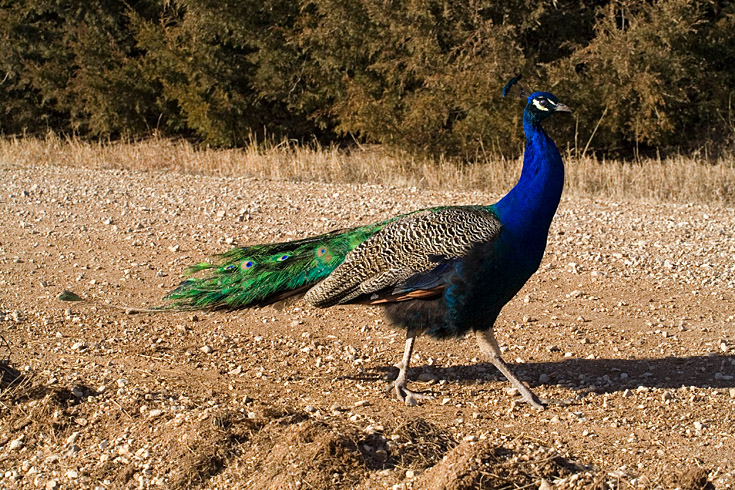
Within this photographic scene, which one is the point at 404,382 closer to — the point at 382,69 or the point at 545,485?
the point at 545,485

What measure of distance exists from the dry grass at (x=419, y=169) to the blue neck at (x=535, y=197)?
6.33 m

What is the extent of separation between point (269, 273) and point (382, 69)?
37.9ft

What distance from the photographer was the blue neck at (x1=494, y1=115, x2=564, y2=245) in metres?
4.77

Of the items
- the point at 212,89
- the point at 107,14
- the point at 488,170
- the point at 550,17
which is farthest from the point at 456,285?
the point at 107,14

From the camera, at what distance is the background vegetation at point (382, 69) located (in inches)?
567

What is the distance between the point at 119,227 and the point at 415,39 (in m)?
7.99

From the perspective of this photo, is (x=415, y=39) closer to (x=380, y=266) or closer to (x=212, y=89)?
(x=212, y=89)

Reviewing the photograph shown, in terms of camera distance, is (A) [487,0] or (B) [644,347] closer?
(B) [644,347]

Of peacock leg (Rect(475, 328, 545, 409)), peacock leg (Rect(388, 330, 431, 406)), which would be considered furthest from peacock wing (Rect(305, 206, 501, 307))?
peacock leg (Rect(475, 328, 545, 409))

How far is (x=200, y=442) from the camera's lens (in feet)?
13.7

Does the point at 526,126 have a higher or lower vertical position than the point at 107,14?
lower

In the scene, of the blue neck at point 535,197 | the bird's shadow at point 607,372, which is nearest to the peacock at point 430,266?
the blue neck at point 535,197

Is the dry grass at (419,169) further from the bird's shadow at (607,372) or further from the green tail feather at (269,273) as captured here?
the green tail feather at (269,273)

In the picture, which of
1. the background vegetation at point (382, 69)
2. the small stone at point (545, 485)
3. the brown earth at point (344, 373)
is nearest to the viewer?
the small stone at point (545, 485)
